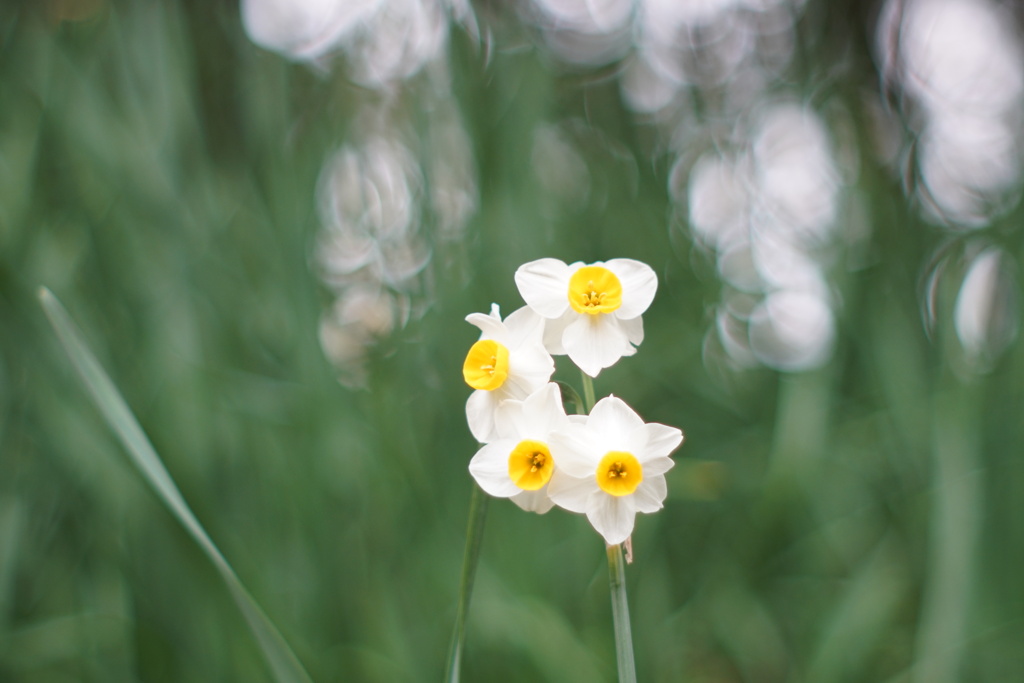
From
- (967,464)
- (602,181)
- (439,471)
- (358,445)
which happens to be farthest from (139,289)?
(967,464)

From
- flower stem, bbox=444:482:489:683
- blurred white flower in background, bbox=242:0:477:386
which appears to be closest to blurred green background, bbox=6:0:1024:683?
blurred white flower in background, bbox=242:0:477:386

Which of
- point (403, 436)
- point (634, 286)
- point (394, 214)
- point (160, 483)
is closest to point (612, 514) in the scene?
point (634, 286)

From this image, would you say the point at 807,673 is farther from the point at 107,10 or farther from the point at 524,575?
the point at 107,10

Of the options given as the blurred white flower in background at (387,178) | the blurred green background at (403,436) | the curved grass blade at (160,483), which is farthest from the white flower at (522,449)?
the blurred white flower in background at (387,178)

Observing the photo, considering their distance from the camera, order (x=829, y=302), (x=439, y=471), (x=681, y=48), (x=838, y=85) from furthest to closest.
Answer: (x=681, y=48)
(x=838, y=85)
(x=829, y=302)
(x=439, y=471)

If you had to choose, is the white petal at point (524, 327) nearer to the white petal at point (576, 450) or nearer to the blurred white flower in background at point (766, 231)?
the white petal at point (576, 450)

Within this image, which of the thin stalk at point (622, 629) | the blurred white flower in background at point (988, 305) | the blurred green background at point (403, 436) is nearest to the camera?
the thin stalk at point (622, 629)

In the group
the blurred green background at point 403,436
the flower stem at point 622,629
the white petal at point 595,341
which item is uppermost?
the blurred green background at point 403,436
